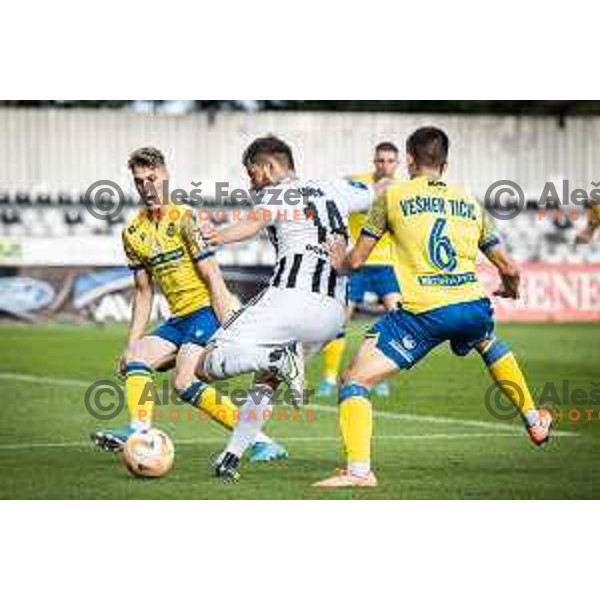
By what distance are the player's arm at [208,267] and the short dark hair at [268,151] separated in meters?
0.64

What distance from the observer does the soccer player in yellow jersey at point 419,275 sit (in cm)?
728

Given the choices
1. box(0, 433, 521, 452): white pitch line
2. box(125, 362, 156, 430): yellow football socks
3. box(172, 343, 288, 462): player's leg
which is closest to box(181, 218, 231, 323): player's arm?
box(172, 343, 288, 462): player's leg

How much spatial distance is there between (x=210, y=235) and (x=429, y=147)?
1083 mm

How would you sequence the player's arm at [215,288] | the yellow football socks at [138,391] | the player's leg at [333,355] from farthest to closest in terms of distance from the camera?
the player's leg at [333,355] → the yellow football socks at [138,391] → the player's arm at [215,288]

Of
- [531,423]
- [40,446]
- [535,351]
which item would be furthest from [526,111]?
[535,351]

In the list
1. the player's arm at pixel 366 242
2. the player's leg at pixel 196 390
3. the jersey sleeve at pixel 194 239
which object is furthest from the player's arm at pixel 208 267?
the player's arm at pixel 366 242

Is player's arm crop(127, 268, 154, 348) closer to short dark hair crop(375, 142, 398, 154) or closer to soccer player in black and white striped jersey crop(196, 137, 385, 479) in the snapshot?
soccer player in black and white striped jersey crop(196, 137, 385, 479)

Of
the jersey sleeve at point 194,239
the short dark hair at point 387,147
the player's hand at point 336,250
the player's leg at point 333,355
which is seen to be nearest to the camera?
the player's hand at point 336,250

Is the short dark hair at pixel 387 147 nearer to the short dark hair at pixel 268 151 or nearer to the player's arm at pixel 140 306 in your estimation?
the player's arm at pixel 140 306

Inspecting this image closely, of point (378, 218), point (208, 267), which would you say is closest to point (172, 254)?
point (208, 267)

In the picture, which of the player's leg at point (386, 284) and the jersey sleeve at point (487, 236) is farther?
the player's leg at point (386, 284)

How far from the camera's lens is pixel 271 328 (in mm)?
7449

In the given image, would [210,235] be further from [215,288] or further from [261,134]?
[261,134]

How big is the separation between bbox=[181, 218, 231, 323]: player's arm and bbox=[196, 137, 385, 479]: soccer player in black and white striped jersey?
417 mm
